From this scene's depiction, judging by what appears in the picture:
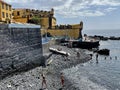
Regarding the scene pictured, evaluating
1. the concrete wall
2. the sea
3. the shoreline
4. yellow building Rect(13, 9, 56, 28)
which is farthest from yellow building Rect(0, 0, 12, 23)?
the concrete wall

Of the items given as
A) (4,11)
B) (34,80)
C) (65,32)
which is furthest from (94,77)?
(65,32)

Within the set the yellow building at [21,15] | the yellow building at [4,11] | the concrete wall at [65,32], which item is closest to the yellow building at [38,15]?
the yellow building at [21,15]

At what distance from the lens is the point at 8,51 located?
28047mm

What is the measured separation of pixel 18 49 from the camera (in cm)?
3034

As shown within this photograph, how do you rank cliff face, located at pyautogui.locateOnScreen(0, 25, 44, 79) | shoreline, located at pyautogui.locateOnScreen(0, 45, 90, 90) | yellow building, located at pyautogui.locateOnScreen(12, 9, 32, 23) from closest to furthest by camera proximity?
shoreline, located at pyautogui.locateOnScreen(0, 45, 90, 90) < cliff face, located at pyautogui.locateOnScreen(0, 25, 44, 79) < yellow building, located at pyautogui.locateOnScreen(12, 9, 32, 23)

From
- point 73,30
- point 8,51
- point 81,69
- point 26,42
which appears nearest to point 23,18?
point 73,30

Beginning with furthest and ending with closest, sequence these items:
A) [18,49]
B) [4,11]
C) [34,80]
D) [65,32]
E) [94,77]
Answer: [65,32], [4,11], [94,77], [34,80], [18,49]

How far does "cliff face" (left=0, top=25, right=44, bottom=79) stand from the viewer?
27.5 m

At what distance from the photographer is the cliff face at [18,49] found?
1081 inches

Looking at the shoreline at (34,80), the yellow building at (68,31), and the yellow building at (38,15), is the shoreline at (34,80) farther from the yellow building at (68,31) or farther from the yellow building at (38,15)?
the yellow building at (68,31)

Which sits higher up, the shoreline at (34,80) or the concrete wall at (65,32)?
the concrete wall at (65,32)

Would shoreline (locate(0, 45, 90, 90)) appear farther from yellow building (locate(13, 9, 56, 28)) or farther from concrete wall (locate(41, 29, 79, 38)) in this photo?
concrete wall (locate(41, 29, 79, 38))

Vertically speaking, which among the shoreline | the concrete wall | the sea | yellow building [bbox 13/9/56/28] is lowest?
the sea

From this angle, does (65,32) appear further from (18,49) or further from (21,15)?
(18,49)
